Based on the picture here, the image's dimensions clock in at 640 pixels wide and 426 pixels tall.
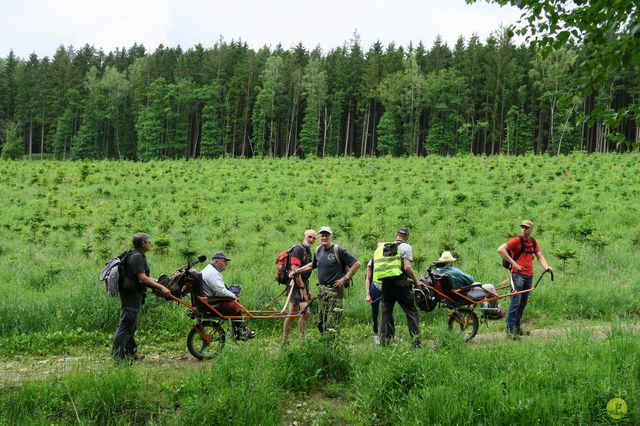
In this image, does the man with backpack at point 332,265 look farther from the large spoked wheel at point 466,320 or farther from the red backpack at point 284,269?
the large spoked wheel at point 466,320

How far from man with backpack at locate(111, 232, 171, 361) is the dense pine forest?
180ft

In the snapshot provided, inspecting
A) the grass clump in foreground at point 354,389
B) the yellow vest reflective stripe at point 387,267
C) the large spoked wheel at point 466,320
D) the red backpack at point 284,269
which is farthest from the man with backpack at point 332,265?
the large spoked wheel at point 466,320

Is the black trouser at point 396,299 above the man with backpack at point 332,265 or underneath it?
underneath

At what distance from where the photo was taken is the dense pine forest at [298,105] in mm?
61688

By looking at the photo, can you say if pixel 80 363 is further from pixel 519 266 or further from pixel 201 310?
pixel 519 266

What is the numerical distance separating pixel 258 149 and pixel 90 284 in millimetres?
56440

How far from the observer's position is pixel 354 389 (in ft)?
19.6

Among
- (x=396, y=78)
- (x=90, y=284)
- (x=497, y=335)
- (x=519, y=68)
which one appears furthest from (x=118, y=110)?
(x=497, y=335)

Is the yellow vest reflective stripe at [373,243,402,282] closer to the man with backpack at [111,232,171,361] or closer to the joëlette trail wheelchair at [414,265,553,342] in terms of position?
the joëlette trail wheelchair at [414,265,553,342]

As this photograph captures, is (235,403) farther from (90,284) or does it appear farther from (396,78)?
(396,78)

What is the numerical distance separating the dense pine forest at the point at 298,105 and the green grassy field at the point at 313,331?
119 ft

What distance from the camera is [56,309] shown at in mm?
9328

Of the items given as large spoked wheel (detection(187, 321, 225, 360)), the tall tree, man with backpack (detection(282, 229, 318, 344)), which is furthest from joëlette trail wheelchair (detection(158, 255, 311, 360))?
the tall tree

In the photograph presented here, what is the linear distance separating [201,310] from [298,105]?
61.4m
